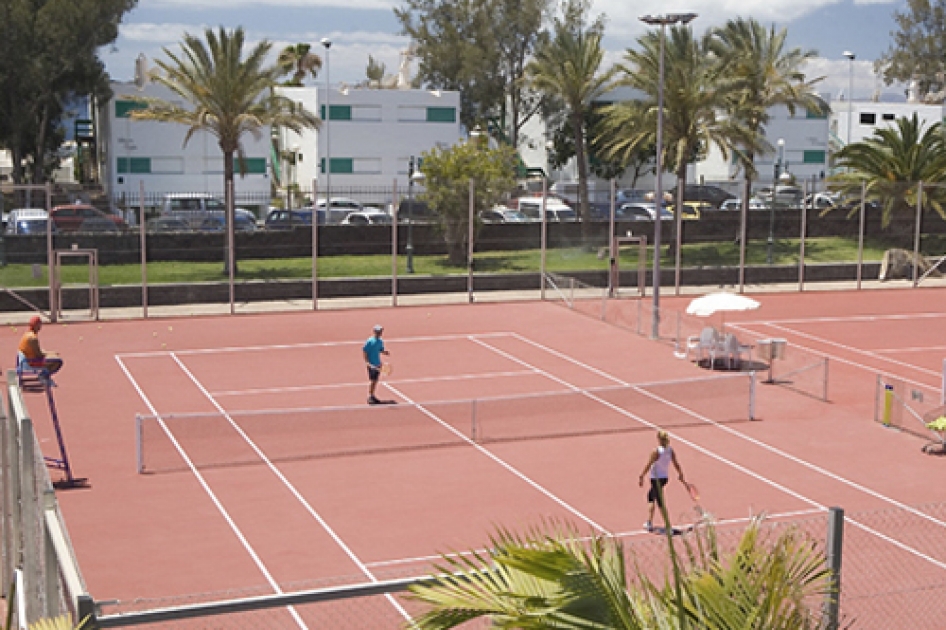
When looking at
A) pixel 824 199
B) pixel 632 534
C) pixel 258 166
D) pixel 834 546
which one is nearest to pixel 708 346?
pixel 632 534

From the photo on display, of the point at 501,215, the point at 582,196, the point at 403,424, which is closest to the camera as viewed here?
the point at 403,424

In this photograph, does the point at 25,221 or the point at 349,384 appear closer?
the point at 349,384

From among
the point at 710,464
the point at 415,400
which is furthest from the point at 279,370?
the point at 710,464

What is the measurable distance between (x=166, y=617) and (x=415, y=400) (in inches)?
646

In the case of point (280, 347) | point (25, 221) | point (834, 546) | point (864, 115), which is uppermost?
point (864, 115)

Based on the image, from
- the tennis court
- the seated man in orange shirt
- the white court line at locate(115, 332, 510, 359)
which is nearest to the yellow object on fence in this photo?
the tennis court

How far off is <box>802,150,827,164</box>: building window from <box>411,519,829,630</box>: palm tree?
66.7m

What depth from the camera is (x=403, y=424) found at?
1898 cm

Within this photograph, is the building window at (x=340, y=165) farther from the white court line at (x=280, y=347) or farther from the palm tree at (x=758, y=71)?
the white court line at (x=280, y=347)

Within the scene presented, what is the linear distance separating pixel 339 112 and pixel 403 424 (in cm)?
4342

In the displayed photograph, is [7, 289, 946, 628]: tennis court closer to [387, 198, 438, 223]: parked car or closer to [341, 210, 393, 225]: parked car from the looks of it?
[387, 198, 438, 223]: parked car

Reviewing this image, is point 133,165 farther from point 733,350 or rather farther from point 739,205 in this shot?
point 733,350

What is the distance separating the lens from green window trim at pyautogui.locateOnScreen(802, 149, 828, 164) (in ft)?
227

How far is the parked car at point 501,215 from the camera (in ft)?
124
